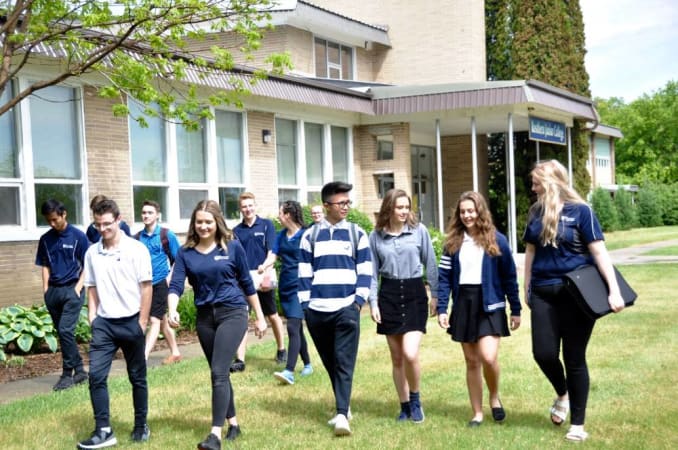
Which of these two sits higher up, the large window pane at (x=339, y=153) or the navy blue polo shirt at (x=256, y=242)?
the large window pane at (x=339, y=153)

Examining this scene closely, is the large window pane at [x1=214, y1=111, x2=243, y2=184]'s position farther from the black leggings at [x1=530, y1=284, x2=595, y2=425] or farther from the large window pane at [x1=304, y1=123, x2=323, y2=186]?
the black leggings at [x1=530, y1=284, x2=595, y2=425]

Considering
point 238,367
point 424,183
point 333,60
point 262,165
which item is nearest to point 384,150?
point 333,60

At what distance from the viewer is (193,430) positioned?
6.57m

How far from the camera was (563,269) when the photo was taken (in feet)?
19.3

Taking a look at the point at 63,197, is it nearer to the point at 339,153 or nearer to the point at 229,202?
the point at 229,202

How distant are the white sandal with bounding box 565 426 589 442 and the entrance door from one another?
18311mm

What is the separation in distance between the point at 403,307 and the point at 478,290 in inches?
24.7

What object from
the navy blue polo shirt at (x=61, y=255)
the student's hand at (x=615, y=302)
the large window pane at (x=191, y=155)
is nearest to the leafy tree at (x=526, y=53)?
the large window pane at (x=191, y=155)

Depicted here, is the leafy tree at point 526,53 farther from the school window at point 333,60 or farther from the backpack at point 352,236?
the backpack at point 352,236

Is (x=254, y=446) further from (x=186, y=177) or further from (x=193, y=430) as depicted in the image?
(x=186, y=177)

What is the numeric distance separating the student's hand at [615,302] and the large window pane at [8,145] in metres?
9.14

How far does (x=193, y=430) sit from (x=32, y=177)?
681 centimetres

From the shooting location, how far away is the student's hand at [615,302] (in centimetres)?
572

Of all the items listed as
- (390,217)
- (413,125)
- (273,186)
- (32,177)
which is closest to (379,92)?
(413,125)
